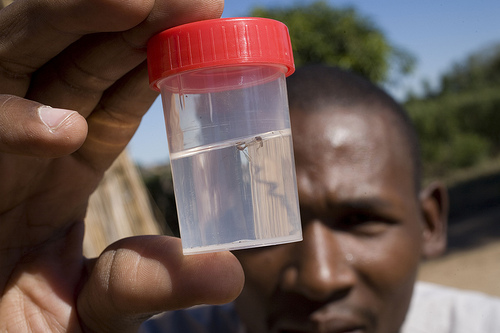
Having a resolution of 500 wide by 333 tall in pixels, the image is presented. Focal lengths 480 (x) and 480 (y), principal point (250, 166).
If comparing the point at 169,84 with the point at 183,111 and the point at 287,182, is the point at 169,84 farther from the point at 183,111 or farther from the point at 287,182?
the point at 287,182

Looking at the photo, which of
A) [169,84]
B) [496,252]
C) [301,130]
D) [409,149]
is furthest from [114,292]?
[496,252]

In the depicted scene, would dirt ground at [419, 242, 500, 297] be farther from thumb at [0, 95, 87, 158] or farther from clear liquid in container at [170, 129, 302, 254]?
thumb at [0, 95, 87, 158]

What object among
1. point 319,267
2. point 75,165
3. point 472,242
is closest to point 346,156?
point 319,267

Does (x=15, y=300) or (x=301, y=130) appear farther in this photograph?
(x=301, y=130)

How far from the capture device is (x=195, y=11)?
1.03 metres

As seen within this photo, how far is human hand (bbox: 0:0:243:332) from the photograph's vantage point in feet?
3.21

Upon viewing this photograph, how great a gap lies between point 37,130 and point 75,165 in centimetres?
40

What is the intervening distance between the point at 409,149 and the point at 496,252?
21.3ft

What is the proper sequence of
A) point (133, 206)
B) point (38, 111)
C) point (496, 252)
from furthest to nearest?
point (496, 252)
point (133, 206)
point (38, 111)

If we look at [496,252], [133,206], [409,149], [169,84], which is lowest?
[496,252]

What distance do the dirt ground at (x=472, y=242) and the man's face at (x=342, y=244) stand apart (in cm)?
457

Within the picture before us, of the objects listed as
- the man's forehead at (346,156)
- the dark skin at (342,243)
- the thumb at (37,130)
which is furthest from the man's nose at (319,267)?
the thumb at (37,130)

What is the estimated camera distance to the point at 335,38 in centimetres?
1064

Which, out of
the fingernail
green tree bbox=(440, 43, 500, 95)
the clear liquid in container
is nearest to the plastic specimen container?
the clear liquid in container
